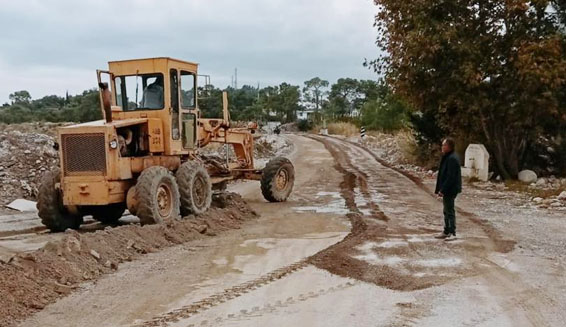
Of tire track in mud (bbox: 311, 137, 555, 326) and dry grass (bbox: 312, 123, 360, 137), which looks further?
dry grass (bbox: 312, 123, 360, 137)

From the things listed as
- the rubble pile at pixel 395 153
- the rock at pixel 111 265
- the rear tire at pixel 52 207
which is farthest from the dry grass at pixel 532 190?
the rock at pixel 111 265

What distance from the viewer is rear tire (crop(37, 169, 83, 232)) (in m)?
11.7

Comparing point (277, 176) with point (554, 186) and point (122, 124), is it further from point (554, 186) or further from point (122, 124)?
point (554, 186)

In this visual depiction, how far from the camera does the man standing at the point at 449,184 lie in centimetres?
1083

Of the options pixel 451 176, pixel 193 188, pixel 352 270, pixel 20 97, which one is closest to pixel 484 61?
pixel 451 176

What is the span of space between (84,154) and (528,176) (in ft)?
50.0

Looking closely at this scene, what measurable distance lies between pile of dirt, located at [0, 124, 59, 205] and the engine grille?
504cm

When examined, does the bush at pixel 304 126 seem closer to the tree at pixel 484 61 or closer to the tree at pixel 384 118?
the tree at pixel 384 118

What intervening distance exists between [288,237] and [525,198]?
28.7 feet

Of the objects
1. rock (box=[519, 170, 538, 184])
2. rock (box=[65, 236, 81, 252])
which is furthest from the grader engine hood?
rock (box=[519, 170, 538, 184])

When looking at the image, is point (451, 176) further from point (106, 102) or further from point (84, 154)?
point (84, 154)

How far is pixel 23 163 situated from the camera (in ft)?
58.6

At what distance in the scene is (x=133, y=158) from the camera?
1198 cm

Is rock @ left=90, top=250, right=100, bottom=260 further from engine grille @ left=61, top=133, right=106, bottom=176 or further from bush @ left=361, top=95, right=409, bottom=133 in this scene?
bush @ left=361, top=95, right=409, bottom=133
